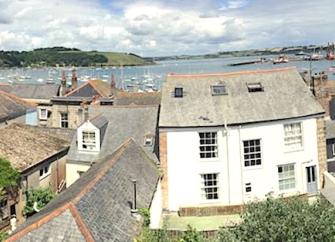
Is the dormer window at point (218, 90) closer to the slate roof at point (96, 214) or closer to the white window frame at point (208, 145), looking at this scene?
the white window frame at point (208, 145)

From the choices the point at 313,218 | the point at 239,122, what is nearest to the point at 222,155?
the point at 239,122

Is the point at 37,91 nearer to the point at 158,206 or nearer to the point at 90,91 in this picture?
the point at 90,91

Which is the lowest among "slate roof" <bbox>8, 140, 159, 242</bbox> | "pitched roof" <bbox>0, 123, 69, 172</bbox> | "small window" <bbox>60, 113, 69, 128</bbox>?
"slate roof" <bbox>8, 140, 159, 242</bbox>

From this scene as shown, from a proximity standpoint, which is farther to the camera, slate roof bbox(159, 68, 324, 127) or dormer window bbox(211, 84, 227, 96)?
dormer window bbox(211, 84, 227, 96)

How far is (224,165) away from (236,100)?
4868 mm

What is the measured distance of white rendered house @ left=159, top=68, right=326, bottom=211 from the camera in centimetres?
3369

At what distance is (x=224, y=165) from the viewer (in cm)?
3394

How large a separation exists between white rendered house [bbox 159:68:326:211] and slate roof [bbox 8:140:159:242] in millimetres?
8152

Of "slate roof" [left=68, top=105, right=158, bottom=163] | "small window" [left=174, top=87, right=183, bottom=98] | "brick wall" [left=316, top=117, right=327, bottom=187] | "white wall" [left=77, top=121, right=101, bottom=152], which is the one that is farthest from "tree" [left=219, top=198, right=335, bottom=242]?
"white wall" [left=77, top=121, right=101, bottom=152]

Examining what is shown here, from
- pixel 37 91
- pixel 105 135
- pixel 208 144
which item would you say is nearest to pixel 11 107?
pixel 37 91

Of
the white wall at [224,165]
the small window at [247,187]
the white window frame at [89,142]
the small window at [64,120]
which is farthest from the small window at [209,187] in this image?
the small window at [64,120]

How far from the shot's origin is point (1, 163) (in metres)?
30.0

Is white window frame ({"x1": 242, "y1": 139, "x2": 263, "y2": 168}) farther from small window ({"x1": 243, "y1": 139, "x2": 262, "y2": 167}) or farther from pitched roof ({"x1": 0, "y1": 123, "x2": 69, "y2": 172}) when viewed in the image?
pitched roof ({"x1": 0, "y1": 123, "x2": 69, "y2": 172})

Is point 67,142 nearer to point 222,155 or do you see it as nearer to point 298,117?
point 222,155
